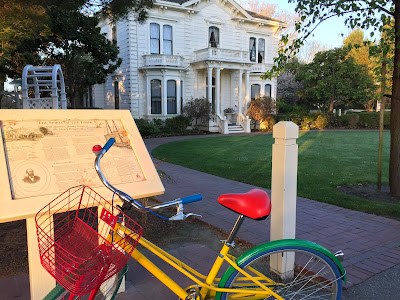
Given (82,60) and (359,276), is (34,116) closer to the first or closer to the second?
(359,276)

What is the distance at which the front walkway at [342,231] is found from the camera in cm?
380

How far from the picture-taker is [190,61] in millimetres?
23688

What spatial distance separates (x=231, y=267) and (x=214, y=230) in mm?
2737

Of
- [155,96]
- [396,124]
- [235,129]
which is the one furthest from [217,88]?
[396,124]

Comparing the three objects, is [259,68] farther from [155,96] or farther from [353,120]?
[155,96]

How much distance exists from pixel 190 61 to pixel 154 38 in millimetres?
2960

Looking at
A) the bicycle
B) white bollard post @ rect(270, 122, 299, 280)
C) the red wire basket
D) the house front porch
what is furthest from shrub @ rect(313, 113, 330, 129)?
the red wire basket

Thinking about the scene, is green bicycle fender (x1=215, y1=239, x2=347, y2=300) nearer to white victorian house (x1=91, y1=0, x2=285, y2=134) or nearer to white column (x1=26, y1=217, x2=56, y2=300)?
white column (x1=26, y1=217, x2=56, y2=300)

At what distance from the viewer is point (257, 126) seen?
25594 millimetres

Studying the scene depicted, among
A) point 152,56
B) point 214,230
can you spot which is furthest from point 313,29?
point 152,56

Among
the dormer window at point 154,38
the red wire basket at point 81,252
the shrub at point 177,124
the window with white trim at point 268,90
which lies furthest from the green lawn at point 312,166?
the window with white trim at point 268,90

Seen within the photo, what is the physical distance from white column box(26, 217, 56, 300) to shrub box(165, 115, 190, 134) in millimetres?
18895

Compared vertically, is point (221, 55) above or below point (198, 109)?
above

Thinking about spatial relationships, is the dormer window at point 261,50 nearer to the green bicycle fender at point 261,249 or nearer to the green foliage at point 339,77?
the green foliage at point 339,77
